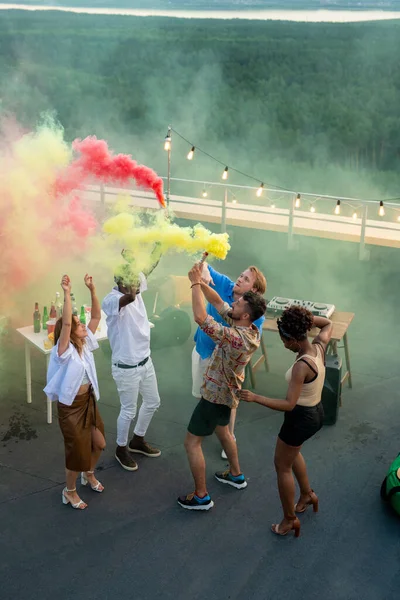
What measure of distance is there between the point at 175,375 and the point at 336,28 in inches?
703

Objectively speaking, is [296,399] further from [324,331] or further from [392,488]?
[392,488]

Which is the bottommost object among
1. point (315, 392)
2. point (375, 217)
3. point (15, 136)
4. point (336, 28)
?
point (375, 217)

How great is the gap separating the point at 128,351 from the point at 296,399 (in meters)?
1.31

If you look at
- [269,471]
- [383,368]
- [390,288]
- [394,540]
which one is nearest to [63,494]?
[269,471]

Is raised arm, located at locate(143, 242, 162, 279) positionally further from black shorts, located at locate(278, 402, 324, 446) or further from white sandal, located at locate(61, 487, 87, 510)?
white sandal, located at locate(61, 487, 87, 510)

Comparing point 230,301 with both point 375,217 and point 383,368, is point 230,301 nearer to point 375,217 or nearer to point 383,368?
point 383,368

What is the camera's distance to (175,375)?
256 inches

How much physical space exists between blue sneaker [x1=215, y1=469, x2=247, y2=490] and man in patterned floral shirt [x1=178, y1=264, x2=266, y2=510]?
0.50ft

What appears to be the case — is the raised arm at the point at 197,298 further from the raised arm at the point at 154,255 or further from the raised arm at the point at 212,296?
the raised arm at the point at 154,255

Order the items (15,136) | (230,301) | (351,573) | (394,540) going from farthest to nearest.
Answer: (15,136) → (230,301) → (394,540) → (351,573)

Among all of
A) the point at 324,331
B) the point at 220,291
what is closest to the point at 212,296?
the point at 220,291

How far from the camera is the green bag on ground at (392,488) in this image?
4398 mm

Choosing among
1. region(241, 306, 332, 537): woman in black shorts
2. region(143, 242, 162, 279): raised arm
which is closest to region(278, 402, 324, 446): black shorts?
region(241, 306, 332, 537): woman in black shorts

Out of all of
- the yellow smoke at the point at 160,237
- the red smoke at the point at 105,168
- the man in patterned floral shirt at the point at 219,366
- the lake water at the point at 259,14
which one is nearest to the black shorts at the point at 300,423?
the man in patterned floral shirt at the point at 219,366
